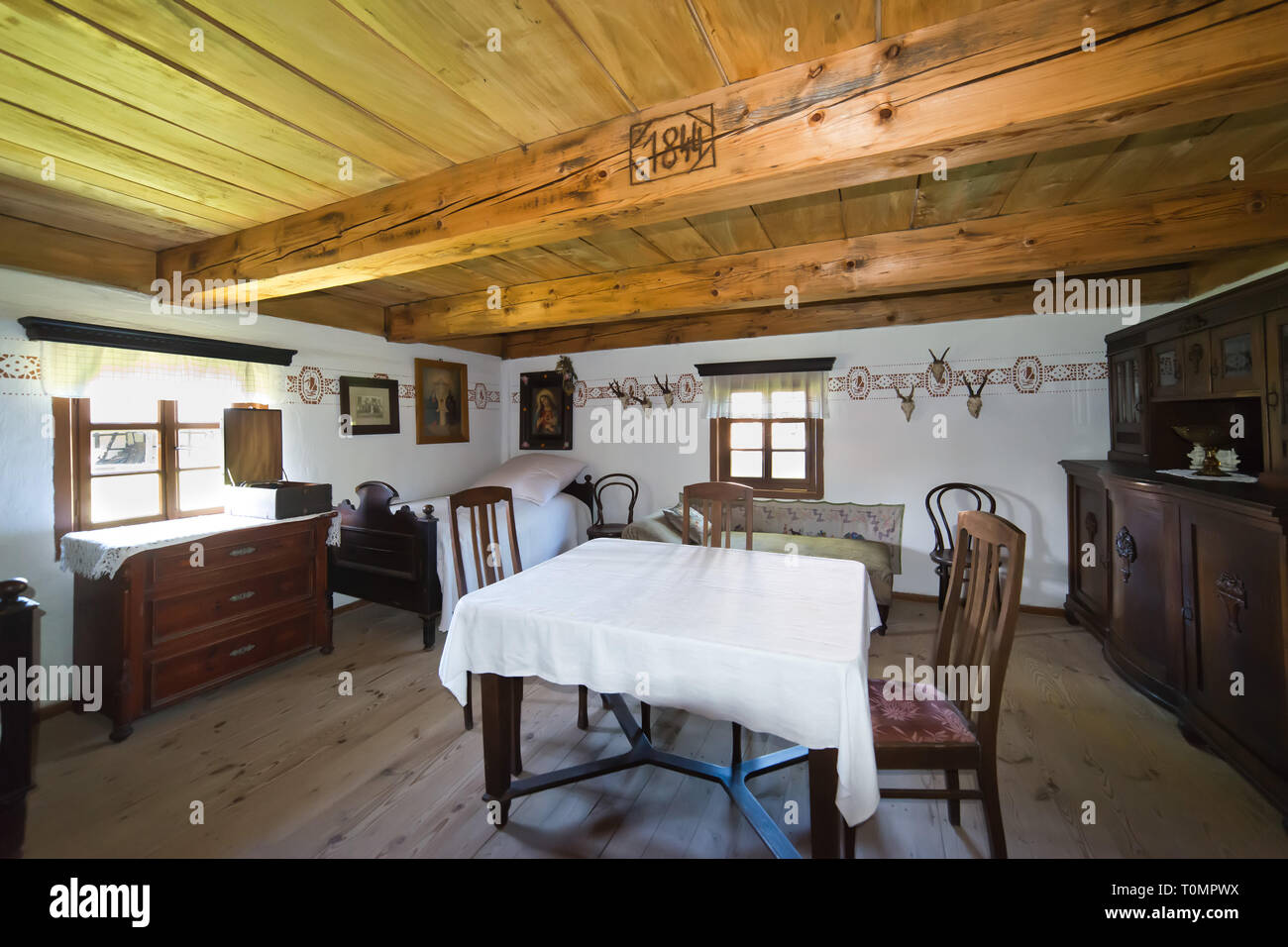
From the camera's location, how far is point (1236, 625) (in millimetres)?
2014

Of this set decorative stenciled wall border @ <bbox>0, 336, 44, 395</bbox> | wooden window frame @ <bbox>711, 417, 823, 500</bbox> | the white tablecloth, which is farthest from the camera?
wooden window frame @ <bbox>711, 417, 823, 500</bbox>

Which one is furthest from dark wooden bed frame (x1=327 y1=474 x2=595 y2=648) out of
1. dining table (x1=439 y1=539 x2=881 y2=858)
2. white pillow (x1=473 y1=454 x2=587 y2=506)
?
dining table (x1=439 y1=539 x2=881 y2=858)

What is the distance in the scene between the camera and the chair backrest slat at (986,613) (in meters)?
1.44

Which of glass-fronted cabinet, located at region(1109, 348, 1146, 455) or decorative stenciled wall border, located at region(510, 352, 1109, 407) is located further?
decorative stenciled wall border, located at region(510, 352, 1109, 407)

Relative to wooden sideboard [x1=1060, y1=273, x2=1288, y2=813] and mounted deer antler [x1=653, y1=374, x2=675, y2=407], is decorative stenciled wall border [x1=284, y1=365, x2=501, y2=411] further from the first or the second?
wooden sideboard [x1=1060, y1=273, x2=1288, y2=813]

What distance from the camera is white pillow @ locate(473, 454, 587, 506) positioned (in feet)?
14.9

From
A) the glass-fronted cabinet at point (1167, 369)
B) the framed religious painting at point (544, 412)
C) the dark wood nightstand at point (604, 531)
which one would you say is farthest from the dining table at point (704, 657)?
the framed religious painting at point (544, 412)

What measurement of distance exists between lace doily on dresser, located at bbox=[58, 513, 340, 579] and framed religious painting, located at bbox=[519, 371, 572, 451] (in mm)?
2841

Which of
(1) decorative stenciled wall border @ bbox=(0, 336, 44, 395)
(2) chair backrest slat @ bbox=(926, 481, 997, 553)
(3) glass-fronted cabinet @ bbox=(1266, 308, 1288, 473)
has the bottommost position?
(2) chair backrest slat @ bbox=(926, 481, 997, 553)

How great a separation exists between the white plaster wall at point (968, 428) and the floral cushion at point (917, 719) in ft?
9.27

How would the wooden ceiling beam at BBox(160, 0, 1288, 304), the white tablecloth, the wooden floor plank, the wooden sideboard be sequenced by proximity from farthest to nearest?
the wooden sideboard < the wooden floor plank < the white tablecloth < the wooden ceiling beam at BBox(160, 0, 1288, 304)

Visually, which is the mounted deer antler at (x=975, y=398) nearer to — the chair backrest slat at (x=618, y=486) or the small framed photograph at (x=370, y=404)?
the chair backrest slat at (x=618, y=486)

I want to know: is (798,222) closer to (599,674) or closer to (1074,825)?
(599,674)
